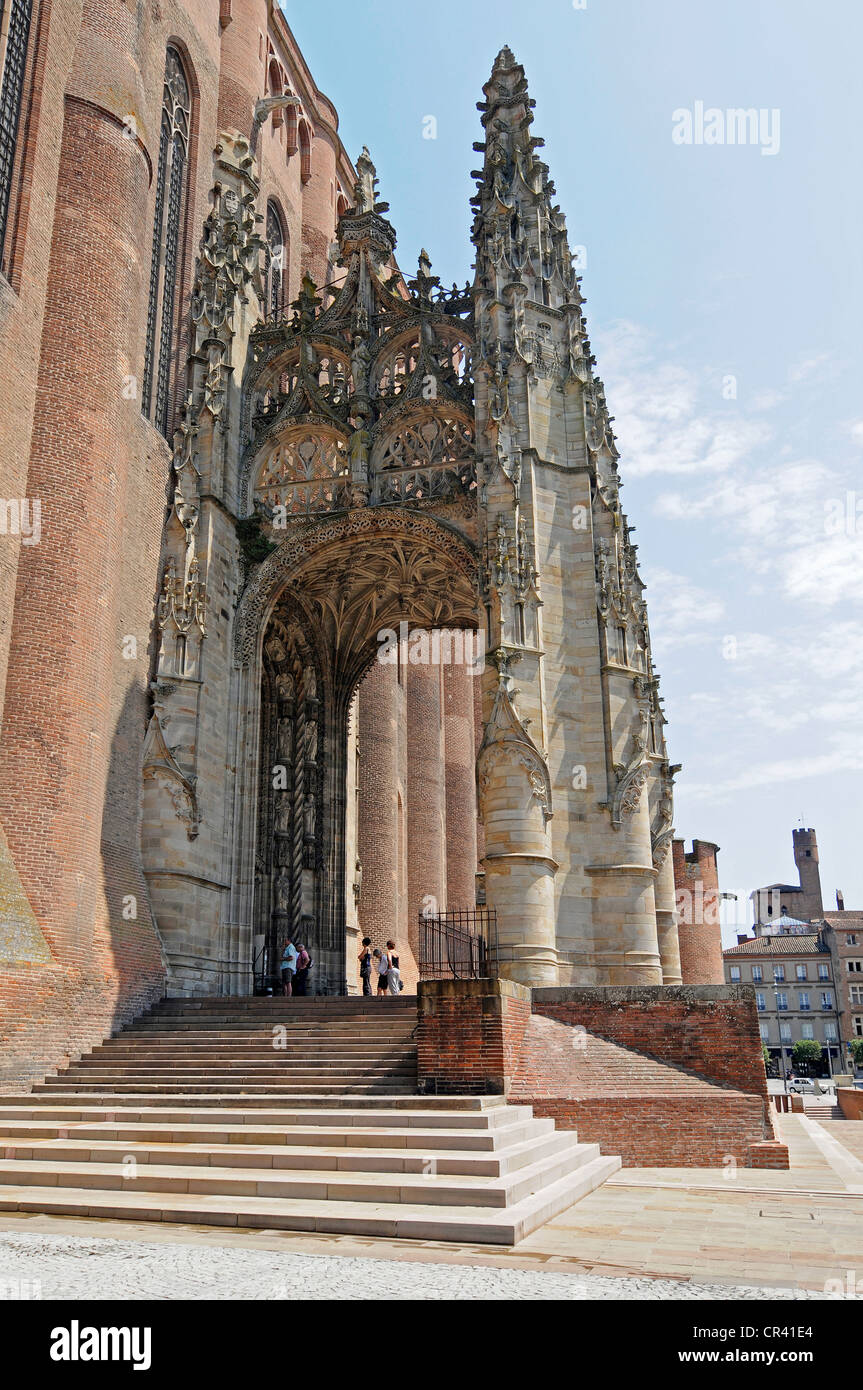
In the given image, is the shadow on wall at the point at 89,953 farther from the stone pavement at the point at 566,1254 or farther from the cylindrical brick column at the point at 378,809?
the cylindrical brick column at the point at 378,809

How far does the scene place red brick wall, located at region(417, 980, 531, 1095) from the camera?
12.5 metres

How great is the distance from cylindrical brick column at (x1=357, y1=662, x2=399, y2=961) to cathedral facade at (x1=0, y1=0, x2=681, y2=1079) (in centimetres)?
444

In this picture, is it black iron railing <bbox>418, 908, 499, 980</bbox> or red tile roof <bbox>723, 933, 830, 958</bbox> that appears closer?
black iron railing <bbox>418, 908, 499, 980</bbox>

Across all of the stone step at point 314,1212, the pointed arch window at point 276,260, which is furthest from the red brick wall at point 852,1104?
the pointed arch window at point 276,260

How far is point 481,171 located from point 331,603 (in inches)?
406

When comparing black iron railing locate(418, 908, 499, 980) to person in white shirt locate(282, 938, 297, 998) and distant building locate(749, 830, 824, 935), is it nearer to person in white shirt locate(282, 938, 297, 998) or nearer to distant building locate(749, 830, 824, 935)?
person in white shirt locate(282, 938, 297, 998)

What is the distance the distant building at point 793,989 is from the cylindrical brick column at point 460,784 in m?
46.0

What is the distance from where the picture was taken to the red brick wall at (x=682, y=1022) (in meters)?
14.7

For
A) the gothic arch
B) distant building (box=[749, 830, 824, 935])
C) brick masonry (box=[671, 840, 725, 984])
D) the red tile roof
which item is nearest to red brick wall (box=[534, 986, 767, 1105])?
the gothic arch

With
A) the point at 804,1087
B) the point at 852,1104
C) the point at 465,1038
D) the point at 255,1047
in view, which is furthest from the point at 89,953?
the point at 804,1087

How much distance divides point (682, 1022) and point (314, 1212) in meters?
7.99

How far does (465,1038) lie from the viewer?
12641mm
